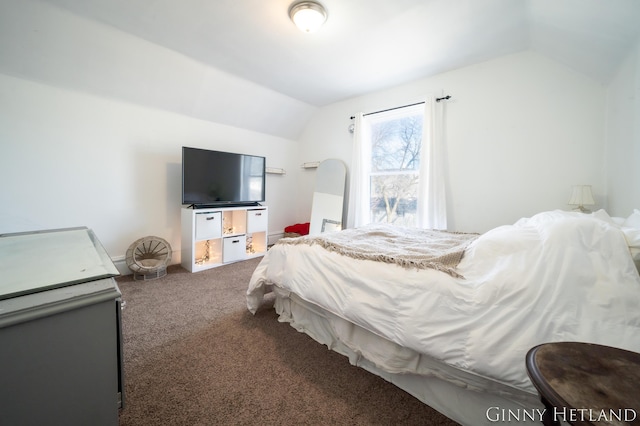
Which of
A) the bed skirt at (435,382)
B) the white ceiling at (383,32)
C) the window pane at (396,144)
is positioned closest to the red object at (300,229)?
the window pane at (396,144)

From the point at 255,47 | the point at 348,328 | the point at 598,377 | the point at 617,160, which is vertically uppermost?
the point at 255,47

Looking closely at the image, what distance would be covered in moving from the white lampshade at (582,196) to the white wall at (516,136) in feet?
0.89

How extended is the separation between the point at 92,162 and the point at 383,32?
3276 mm

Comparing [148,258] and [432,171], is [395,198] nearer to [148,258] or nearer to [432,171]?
[432,171]

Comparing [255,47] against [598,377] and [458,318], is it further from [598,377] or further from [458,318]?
[598,377]

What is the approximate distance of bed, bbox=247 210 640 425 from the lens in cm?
79

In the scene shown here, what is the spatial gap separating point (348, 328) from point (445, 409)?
55cm

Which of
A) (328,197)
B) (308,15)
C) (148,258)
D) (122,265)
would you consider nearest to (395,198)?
(328,197)

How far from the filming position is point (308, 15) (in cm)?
185

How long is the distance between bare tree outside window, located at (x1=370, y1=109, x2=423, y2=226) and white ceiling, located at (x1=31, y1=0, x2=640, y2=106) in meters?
0.71

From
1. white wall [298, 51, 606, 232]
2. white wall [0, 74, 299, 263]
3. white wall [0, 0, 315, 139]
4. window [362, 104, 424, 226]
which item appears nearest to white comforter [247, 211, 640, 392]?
white wall [298, 51, 606, 232]

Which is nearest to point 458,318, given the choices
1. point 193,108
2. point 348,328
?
point 348,328

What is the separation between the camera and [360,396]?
1.17 metres

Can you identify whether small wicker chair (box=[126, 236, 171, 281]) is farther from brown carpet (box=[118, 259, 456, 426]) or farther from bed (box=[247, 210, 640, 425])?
bed (box=[247, 210, 640, 425])
